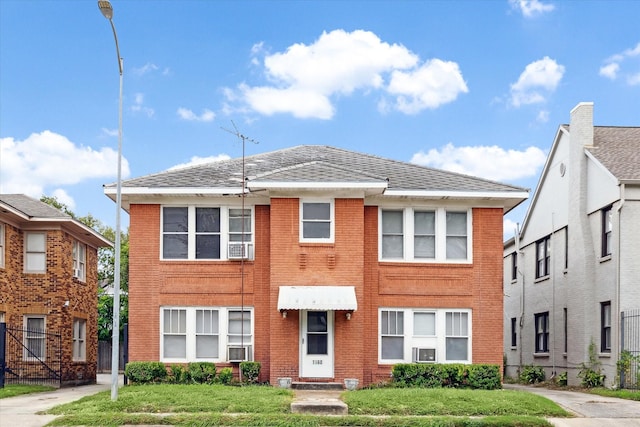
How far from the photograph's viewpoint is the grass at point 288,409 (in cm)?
1645

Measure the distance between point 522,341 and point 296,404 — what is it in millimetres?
19698

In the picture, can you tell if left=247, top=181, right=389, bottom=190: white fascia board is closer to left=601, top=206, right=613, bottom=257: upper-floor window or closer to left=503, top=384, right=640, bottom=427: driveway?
left=503, top=384, right=640, bottom=427: driveway

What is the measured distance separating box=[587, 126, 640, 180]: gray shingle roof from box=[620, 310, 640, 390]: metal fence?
4242 millimetres

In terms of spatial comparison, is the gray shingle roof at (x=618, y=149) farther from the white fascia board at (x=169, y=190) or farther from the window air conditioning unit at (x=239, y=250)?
the white fascia board at (x=169, y=190)

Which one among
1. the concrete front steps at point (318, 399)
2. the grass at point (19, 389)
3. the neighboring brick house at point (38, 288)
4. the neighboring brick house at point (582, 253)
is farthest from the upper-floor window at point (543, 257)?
the grass at point (19, 389)

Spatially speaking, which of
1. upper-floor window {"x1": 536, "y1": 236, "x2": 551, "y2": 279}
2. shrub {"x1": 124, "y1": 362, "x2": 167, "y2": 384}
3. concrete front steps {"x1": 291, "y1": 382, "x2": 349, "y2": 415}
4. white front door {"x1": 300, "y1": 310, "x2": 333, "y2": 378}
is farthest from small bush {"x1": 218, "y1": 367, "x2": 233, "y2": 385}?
upper-floor window {"x1": 536, "y1": 236, "x2": 551, "y2": 279}

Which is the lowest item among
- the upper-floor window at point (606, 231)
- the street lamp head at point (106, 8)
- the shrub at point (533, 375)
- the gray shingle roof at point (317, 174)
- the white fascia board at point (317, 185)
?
the shrub at point (533, 375)

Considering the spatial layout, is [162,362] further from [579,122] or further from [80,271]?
[579,122]

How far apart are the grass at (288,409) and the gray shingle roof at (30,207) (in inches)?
413

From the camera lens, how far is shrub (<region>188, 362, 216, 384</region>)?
74.4ft

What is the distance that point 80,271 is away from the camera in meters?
32.0

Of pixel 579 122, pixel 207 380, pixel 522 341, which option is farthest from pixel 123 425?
pixel 522 341

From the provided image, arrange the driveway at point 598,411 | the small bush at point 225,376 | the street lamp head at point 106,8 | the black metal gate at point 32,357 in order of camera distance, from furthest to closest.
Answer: the black metal gate at point 32,357, the small bush at point 225,376, the street lamp head at point 106,8, the driveway at point 598,411

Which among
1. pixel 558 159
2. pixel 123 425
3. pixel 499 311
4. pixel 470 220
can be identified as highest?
pixel 558 159
